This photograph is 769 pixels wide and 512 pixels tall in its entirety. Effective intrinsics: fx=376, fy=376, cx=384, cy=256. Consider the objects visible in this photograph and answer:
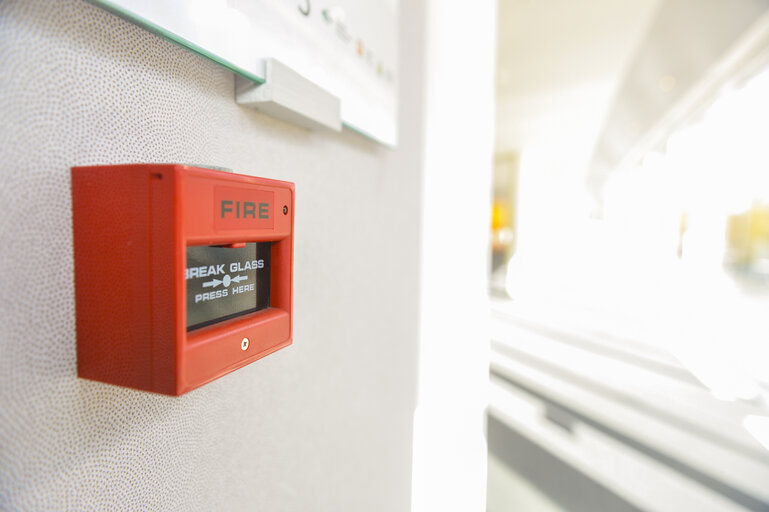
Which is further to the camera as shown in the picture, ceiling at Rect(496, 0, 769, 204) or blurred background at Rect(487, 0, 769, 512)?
ceiling at Rect(496, 0, 769, 204)

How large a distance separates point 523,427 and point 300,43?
2.25 m

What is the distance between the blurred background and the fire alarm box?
1652 mm

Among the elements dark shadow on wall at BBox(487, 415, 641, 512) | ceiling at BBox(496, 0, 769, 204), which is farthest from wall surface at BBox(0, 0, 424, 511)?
ceiling at BBox(496, 0, 769, 204)

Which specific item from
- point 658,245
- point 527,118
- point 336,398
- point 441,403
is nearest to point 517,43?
point 527,118

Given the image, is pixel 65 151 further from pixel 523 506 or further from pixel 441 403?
pixel 523 506

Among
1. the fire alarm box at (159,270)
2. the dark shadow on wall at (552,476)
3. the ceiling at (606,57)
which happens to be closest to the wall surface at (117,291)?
the fire alarm box at (159,270)

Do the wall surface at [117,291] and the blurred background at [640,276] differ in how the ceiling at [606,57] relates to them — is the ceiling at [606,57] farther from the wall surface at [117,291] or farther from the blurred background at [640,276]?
the wall surface at [117,291]

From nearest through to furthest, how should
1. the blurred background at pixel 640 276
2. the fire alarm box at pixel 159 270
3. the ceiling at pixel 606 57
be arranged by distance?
the fire alarm box at pixel 159 270 → the blurred background at pixel 640 276 → the ceiling at pixel 606 57

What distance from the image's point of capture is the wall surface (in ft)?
0.69

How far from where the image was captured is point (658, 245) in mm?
7922

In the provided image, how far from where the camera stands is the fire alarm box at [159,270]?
0.21 m

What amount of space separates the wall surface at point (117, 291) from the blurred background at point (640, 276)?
139 centimetres

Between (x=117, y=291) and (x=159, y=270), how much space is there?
0.04m

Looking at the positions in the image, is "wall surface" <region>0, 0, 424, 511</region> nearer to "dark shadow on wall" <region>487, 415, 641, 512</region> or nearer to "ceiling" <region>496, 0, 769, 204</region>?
"dark shadow on wall" <region>487, 415, 641, 512</region>
